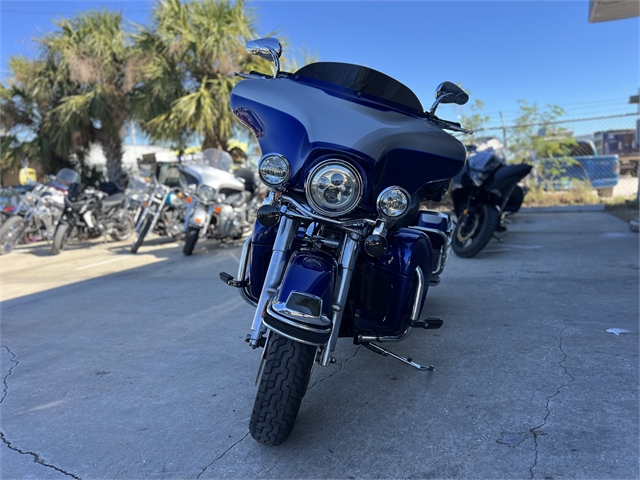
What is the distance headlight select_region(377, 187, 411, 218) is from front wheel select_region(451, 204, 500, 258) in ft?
12.9

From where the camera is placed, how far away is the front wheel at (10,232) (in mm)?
8492

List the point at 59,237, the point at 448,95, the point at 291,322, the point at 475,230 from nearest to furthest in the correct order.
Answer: the point at 291,322 < the point at 448,95 < the point at 475,230 < the point at 59,237

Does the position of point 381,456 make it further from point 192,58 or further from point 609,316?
point 192,58

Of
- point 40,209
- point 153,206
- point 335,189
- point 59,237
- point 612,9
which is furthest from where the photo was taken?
point 40,209

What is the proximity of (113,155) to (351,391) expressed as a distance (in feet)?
40.9

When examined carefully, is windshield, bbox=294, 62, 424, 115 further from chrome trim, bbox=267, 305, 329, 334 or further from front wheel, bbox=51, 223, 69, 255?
front wheel, bbox=51, 223, 69, 255

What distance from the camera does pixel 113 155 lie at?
520 inches

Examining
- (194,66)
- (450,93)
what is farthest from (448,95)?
(194,66)

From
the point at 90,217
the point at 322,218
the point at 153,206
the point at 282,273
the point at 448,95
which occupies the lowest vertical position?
the point at 90,217

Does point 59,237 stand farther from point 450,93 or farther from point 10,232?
point 450,93

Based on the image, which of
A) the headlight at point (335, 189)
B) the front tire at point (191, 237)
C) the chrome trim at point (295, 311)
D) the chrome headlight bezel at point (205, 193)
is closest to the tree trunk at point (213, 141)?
the chrome headlight bezel at point (205, 193)

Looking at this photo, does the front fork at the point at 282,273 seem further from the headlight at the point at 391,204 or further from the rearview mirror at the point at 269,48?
the rearview mirror at the point at 269,48

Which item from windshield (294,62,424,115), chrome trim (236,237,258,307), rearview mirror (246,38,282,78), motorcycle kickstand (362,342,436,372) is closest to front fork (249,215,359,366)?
chrome trim (236,237,258,307)

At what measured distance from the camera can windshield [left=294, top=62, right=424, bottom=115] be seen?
2.48 metres
